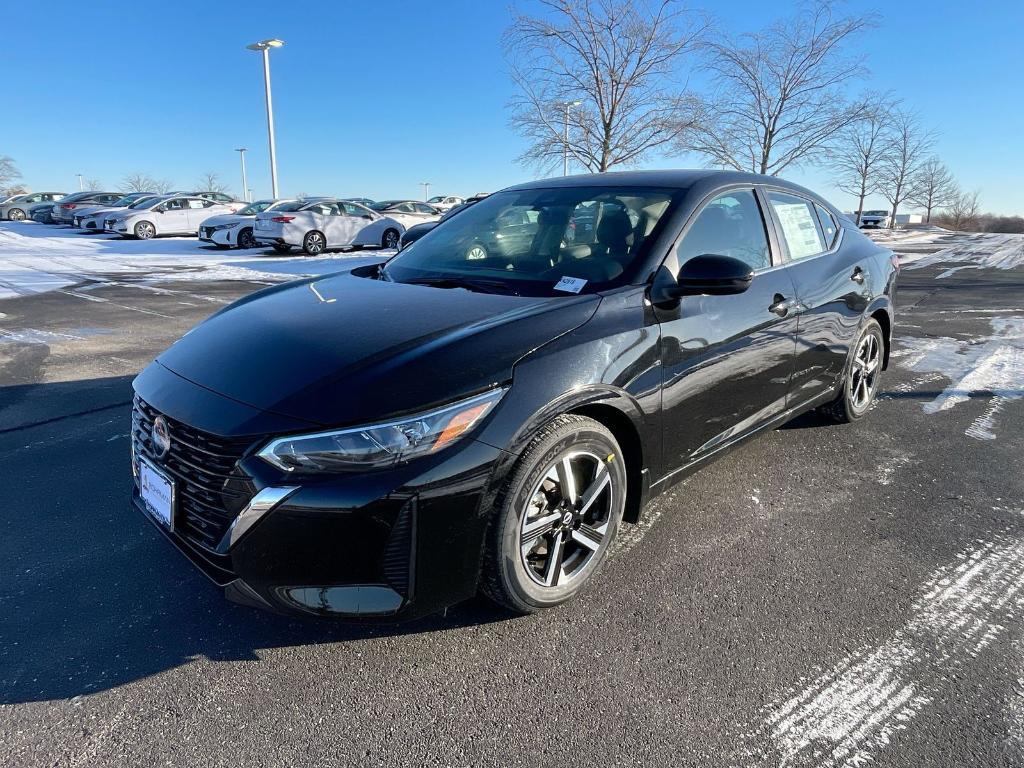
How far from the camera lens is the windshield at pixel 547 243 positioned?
9.61ft

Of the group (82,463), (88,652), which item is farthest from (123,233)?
(88,652)

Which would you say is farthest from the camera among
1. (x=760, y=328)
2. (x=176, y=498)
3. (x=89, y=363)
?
(x=89, y=363)

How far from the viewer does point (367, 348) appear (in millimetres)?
2322

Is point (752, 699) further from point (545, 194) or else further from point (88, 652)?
point (545, 194)

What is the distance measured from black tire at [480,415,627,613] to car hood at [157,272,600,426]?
0.32m

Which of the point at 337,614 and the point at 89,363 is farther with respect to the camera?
the point at 89,363

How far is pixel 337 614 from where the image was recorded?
2.08 metres

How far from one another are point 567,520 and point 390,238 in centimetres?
1864

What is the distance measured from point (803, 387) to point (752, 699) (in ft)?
6.98

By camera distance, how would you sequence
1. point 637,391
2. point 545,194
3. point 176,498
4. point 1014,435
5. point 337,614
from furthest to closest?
point 1014,435
point 545,194
point 637,391
point 176,498
point 337,614

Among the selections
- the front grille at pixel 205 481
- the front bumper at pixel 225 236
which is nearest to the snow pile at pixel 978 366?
the front grille at pixel 205 481

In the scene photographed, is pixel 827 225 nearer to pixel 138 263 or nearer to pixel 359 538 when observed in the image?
pixel 359 538

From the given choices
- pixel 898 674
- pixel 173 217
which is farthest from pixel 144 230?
pixel 898 674

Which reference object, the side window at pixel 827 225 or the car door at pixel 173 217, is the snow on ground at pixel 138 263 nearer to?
the car door at pixel 173 217
